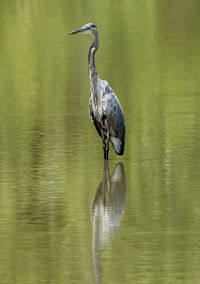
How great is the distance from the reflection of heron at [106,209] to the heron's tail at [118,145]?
28 centimetres

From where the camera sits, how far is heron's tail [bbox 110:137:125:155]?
43.9ft

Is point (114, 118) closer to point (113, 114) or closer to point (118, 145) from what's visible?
point (113, 114)

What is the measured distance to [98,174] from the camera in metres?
12.6

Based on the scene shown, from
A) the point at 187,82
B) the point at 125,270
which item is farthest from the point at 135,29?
the point at 125,270

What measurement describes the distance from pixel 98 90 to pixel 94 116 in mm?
296

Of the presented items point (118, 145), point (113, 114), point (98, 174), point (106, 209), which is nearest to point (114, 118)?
point (113, 114)

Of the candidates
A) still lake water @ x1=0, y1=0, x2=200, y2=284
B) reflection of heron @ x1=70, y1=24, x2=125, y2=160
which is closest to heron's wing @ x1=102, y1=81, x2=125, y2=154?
reflection of heron @ x1=70, y1=24, x2=125, y2=160

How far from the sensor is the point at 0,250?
941 centimetres

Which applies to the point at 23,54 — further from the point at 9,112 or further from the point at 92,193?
the point at 92,193

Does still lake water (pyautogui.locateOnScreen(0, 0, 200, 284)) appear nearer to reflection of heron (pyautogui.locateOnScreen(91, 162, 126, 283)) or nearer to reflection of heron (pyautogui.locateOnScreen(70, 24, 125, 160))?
reflection of heron (pyautogui.locateOnScreen(91, 162, 126, 283))

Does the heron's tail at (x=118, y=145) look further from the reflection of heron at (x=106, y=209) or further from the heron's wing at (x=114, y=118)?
the reflection of heron at (x=106, y=209)

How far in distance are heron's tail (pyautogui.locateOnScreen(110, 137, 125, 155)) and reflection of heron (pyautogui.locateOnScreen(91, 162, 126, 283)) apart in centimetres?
28

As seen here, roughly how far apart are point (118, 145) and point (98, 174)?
0.91 metres

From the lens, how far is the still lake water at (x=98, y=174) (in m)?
9.02
